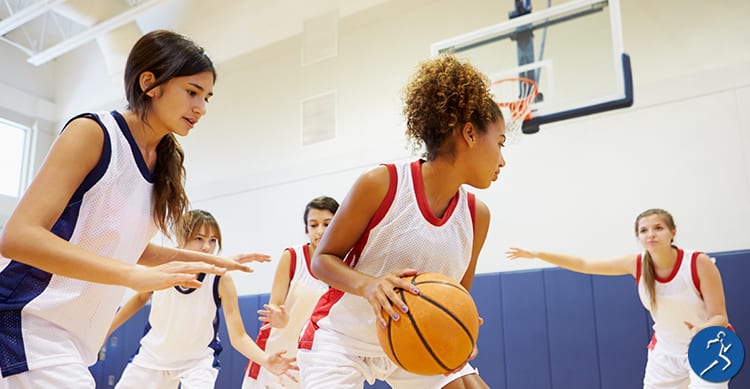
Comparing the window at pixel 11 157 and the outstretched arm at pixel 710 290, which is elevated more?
the window at pixel 11 157

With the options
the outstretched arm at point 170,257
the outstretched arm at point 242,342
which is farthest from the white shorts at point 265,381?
the outstretched arm at point 170,257

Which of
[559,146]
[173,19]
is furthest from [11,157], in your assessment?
A: [559,146]

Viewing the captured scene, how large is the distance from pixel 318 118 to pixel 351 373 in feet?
20.2

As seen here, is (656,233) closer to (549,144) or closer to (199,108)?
(549,144)

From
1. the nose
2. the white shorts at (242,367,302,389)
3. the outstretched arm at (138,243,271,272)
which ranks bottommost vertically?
the white shorts at (242,367,302,389)

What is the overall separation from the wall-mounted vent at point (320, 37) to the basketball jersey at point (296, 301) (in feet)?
14.6

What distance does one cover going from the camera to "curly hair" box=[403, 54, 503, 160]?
2.18m

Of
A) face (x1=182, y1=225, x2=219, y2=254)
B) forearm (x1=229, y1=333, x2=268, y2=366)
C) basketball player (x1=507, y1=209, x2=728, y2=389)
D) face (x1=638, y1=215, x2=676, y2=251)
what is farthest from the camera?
face (x1=638, y1=215, x2=676, y2=251)

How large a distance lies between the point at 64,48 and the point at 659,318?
28.8 feet

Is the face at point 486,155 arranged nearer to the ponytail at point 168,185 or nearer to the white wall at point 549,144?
the ponytail at point 168,185

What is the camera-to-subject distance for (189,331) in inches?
161

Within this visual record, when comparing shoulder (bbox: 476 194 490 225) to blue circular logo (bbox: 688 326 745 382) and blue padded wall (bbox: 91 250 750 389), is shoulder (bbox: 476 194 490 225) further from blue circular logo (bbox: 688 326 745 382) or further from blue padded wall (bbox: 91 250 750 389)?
blue padded wall (bbox: 91 250 750 389)

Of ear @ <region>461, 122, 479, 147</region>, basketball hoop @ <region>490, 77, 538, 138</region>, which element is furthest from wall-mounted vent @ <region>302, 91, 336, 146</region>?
ear @ <region>461, 122, 479, 147</region>

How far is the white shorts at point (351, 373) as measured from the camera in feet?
6.45
